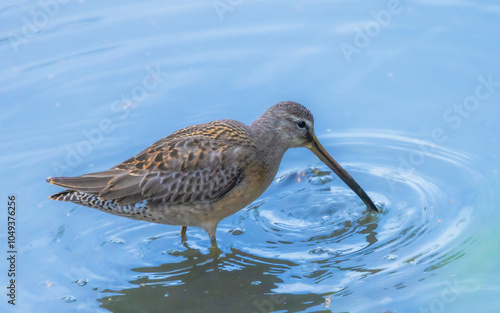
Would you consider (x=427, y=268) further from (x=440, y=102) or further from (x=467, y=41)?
(x=467, y=41)

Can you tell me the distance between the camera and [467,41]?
784 cm

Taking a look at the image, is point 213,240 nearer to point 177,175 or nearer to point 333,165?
point 177,175

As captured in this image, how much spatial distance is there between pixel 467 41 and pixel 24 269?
199 inches

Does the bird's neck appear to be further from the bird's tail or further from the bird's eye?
the bird's tail

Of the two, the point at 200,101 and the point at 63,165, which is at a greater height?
the point at 200,101

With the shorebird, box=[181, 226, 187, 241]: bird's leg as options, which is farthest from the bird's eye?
box=[181, 226, 187, 241]: bird's leg

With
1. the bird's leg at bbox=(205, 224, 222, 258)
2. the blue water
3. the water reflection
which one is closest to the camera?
the water reflection

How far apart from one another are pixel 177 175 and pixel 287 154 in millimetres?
1417

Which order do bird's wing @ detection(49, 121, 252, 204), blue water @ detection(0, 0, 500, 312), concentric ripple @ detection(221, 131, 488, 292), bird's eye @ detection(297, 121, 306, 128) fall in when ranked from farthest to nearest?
bird's eye @ detection(297, 121, 306, 128)
bird's wing @ detection(49, 121, 252, 204)
concentric ripple @ detection(221, 131, 488, 292)
blue water @ detection(0, 0, 500, 312)

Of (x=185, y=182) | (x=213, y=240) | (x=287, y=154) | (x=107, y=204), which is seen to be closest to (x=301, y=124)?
(x=287, y=154)

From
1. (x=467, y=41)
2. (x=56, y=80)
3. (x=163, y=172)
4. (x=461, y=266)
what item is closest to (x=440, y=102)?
(x=467, y=41)

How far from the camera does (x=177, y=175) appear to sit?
5785 mm

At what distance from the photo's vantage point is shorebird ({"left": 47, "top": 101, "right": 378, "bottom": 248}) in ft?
18.8

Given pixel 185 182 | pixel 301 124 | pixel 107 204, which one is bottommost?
pixel 107 204
